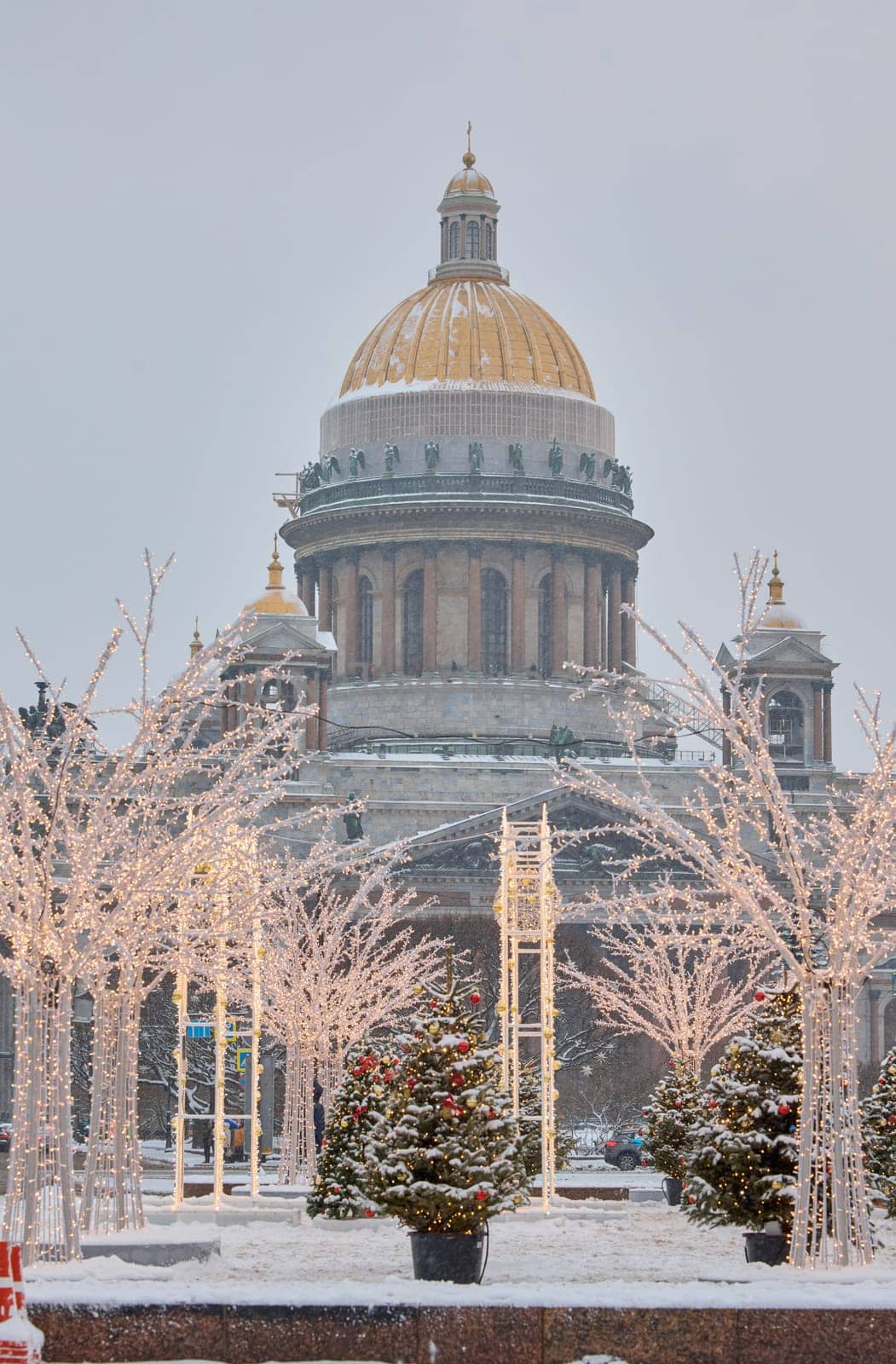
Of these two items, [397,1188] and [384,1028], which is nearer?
[397,1188]

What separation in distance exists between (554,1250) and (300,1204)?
7096 millimetres

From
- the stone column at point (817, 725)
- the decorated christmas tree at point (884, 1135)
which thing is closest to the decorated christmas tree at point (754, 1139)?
the decorated christmas tree at point (884, 1135)

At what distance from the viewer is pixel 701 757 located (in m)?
107

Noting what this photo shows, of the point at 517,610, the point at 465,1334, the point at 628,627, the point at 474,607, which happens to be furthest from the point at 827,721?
the point at 465,1334

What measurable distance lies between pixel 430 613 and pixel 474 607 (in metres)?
1.74

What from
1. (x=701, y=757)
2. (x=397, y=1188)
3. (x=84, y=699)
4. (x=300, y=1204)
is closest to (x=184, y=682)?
(x=84, y=699)

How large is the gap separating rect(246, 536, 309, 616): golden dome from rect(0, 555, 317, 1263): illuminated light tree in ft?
227

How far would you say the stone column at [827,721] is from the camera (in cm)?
10075

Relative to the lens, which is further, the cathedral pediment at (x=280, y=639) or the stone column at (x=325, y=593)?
the stone column at (x=325, y=593)

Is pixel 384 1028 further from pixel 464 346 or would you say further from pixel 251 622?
pixel 464 346

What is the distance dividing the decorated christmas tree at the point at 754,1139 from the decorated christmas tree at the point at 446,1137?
2135 mm

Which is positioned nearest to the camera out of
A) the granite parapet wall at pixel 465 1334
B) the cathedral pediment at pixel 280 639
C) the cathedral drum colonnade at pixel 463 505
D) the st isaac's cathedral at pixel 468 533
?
the granite parapet wall at pixel 465 1334

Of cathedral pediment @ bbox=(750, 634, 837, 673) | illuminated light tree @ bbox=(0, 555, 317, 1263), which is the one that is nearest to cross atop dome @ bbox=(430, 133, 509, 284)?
cathedral pediment @ bbox=(750, 634, 837, 673)

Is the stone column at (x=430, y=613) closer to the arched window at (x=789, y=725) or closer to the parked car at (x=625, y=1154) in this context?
the arched window at (x=789, y=725)
